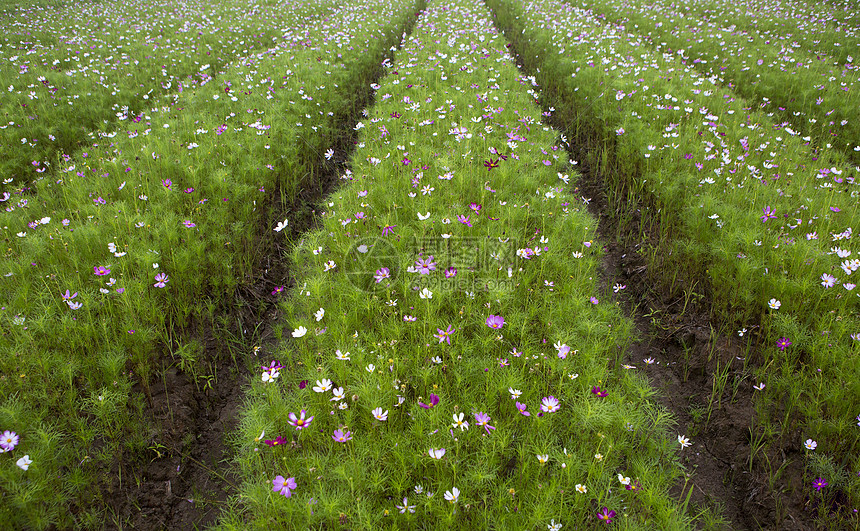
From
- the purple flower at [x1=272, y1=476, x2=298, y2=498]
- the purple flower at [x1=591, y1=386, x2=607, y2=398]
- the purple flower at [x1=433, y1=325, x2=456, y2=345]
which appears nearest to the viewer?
the purple flower at [x1=272, y1=476, x2=298, y2=498]

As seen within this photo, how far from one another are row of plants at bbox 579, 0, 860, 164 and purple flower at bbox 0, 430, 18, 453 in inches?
342

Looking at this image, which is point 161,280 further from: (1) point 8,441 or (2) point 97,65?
(2) point 97,65

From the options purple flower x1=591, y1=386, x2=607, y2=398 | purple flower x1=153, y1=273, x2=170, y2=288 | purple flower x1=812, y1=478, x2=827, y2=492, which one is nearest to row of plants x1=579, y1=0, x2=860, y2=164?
purple flower x1=812, y1=478, x2=827, y2=492

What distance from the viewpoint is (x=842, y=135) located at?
22.2 feet

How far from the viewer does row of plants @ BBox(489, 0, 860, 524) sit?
9.24 feet

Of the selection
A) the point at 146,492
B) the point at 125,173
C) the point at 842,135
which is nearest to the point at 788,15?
the point at 842,135

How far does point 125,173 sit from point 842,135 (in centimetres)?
1052

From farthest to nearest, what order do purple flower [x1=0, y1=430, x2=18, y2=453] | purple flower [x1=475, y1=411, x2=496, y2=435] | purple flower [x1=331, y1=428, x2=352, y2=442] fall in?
purple flower [x1=475, y1=411, x2=496, y2=435] < purple flower [x1=331, y1=428, x2=352, y2=442] < purple flower [x1=0, y1=430, x2=18, y2=453]

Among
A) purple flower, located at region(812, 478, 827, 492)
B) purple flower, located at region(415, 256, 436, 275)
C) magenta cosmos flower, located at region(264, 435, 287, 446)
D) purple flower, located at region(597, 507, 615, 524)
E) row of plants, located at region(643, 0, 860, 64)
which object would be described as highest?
row of plants, located at region(643, 0, 860, 64)

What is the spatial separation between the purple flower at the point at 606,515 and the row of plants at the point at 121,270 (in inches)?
109

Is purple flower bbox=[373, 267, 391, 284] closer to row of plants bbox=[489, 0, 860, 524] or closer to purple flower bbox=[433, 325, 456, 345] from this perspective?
purple flower bbox=[433, 325, 456, 345]

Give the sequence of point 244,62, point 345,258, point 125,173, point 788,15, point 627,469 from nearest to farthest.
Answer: point 627,469 < point 345,258 < point 125,173 < point 244,62 < point 788,15

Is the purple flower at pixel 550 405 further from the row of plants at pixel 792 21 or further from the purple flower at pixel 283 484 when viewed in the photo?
the row of plants at pixel 792 21

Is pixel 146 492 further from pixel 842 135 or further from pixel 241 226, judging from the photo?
pixel 842 135
